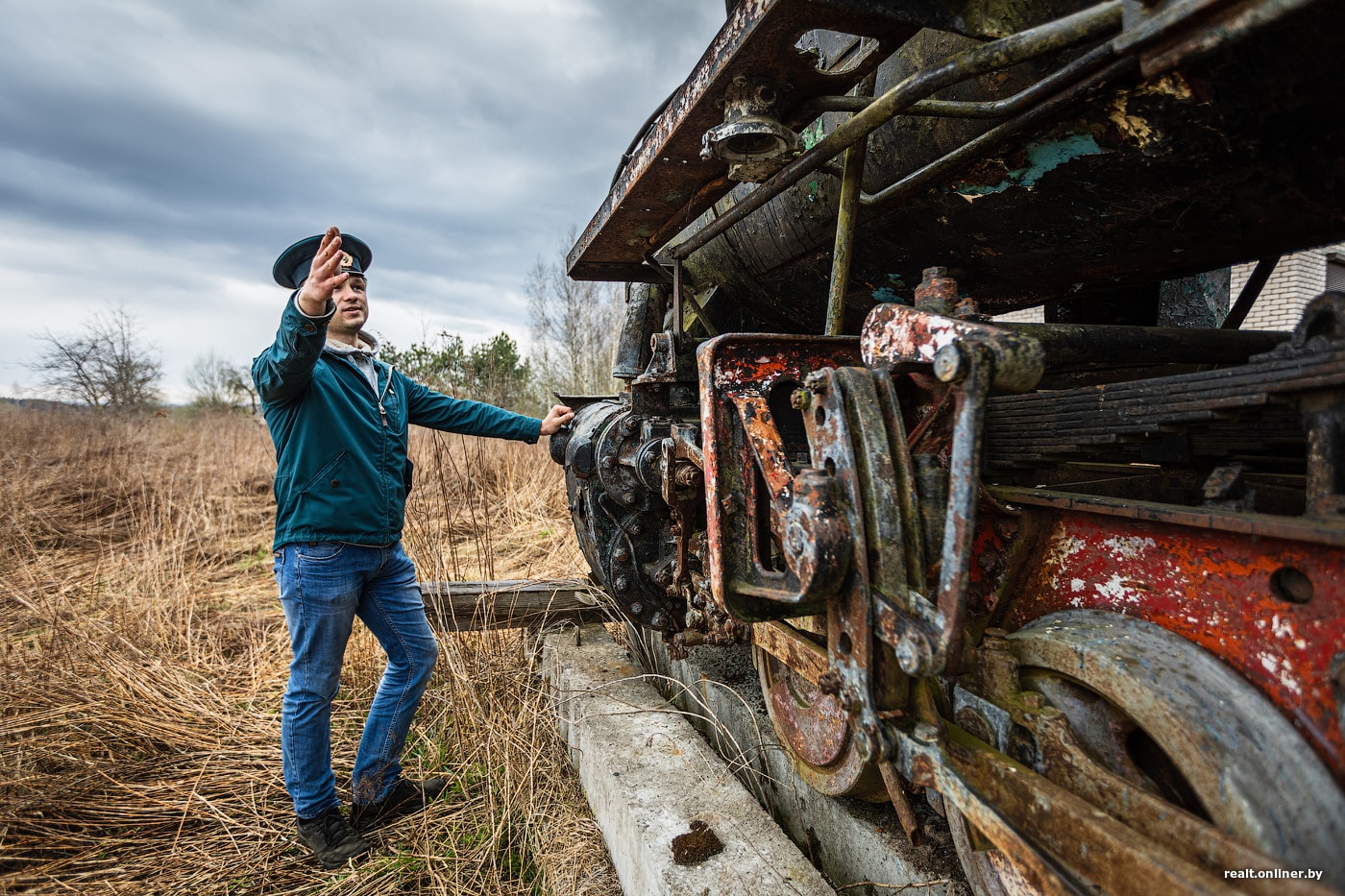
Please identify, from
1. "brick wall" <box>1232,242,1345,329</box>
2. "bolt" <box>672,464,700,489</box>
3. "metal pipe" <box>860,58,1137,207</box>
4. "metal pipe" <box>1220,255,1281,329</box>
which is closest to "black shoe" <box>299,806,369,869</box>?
"bolt" <box>672,464,700,489</box>

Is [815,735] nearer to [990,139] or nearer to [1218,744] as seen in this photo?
[1218,744]

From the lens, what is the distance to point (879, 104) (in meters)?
1.35

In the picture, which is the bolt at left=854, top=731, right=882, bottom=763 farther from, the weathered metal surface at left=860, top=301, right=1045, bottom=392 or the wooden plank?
the wooden plank

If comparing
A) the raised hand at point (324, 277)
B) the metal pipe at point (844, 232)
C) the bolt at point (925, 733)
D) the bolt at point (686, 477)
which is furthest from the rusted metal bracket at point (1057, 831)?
the raised hand at point (324, 277)

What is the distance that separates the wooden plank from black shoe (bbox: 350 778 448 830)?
62 cm

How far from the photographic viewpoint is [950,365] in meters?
1.05

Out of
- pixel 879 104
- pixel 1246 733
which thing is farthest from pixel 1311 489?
pixel 879 104

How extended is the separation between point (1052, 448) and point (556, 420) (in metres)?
2.16

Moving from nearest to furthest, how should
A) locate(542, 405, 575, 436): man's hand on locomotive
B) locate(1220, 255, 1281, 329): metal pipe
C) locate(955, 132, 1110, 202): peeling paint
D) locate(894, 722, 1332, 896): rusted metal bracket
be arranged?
locate(894, 722, 1332, 896): rusted metal bracket → locate(955, 132, 1110, 202): peeling paint → locate(1220, 255, 1281, 329): metal pipe → locate(542, 405, 575, 436): man's hand on locomotive

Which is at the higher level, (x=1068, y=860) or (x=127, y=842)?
(x=1068, y=860)

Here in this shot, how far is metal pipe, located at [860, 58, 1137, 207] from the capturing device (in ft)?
4.12

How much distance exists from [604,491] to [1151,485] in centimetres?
171

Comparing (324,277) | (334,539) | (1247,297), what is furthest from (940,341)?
(334,539)

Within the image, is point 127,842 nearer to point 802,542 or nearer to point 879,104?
point 802,542
